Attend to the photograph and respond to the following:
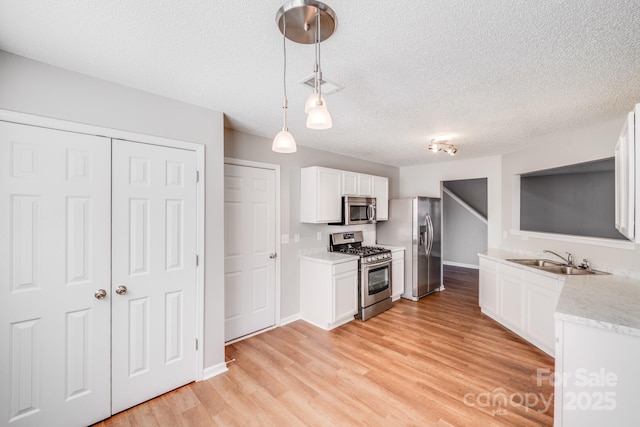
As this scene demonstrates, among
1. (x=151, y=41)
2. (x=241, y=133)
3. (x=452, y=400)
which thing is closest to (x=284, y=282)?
(x=241, y=133)

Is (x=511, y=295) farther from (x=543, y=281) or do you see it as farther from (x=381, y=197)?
(x=381, y=197)

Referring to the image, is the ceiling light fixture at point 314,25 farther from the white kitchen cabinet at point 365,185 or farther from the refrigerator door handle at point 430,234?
the refrigerator door handle at point 430,234

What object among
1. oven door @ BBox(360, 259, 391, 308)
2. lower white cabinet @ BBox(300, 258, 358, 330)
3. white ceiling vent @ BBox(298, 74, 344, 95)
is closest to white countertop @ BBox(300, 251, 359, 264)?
lower white cabinet @ BBox(300, 258, 358, 330)

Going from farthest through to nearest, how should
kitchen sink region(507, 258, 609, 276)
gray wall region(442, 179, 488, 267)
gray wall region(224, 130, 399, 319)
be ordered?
gray wall region(442, 179, 488, 267)
gray wall region(224, 130, 399, 319)
kitchen sink region(507, 258, 609, 276)

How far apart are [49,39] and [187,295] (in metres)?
1.95

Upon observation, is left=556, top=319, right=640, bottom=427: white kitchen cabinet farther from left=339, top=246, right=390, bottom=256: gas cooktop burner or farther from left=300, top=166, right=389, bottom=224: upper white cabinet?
left=300, top=166, right=389, bottom=224: upper white cabinet

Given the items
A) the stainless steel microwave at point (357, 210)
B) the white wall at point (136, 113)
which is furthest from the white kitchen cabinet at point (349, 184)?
the white wall at point (136, 113)

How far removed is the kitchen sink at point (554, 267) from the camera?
292 cm

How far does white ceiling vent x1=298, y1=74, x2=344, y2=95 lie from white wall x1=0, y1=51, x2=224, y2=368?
3.54 ft

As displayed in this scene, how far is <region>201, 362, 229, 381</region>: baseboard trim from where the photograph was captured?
2504 mm

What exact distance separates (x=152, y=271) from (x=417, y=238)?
3.91 meters

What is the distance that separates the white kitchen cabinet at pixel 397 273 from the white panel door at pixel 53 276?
3.73 metres

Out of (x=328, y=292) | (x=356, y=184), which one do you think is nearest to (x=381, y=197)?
(x=356, y=184)

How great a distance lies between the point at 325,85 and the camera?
1979 millimetres
